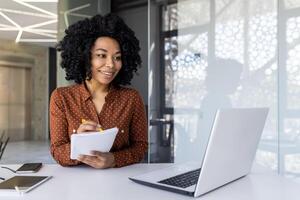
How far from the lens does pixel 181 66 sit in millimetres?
3744

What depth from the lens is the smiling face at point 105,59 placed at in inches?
53.0

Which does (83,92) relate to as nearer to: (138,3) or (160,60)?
(160,60)

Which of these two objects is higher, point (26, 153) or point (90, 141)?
point (90, 141)

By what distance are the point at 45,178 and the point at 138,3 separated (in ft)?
13.1

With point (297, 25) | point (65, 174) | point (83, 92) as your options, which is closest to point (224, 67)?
point (297, 25)

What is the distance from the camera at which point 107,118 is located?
1383 millimetres

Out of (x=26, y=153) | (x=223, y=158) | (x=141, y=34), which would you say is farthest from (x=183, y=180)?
(x=26, y=153)

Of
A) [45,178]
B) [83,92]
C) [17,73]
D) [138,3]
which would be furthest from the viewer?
[17,73]

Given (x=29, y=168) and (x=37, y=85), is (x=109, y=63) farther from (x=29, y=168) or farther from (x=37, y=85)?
(x=37, y=85)

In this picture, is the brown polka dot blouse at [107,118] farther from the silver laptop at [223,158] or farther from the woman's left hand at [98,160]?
the silver laptop at [223,158]

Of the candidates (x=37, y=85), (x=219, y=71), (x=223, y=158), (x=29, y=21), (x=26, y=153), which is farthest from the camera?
(x=37, y=85)

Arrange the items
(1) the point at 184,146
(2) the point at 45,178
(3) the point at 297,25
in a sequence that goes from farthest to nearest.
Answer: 1. (1) the point at 184,146
2. (3) the point at 297,25
3. (2) the point at 45,178

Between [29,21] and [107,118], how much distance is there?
18.8ft

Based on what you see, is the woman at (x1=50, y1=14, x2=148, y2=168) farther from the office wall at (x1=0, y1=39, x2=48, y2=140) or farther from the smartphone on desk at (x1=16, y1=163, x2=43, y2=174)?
the office wall at (x1=0, y1=39, x2=48, y2=140)
